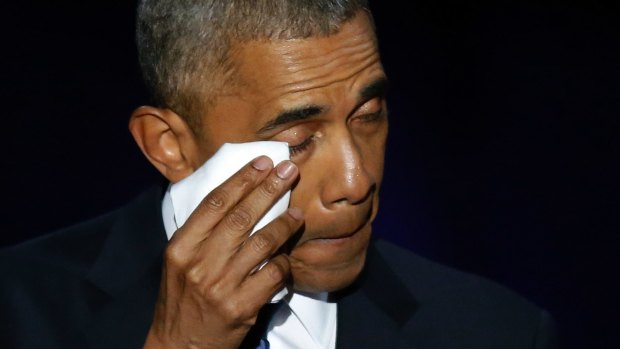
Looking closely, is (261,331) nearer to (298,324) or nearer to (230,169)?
(298,324)

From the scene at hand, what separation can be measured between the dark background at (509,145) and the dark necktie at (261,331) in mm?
1239

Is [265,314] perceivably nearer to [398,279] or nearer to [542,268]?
[398,279]

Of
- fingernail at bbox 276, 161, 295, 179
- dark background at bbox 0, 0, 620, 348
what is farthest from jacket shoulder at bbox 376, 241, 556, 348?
dark background at bbox 0, 0, 620, 348

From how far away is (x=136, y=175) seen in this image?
146 inches

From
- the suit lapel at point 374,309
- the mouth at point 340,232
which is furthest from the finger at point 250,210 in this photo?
the suit lapel at point 374,309

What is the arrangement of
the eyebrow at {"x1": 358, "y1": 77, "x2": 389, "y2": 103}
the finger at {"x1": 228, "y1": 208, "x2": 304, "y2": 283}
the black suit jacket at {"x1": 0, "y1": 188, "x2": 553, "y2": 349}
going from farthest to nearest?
the black suit jacket at {"x1": 0, "y1": 188, "x2": 553, "y2": 349}
the eyebrow at {"x1": 358, "y1": 77, "x2": 389, "y2": 103}
the finger at {"x1": 228, "y1": 208, "x2": 304, "y2": 283}

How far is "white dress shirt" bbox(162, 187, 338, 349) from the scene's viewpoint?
2561 mm

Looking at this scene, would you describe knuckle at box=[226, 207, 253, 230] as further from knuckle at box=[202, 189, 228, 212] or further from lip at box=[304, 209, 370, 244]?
lip at box=[304, 209, 370, 244]

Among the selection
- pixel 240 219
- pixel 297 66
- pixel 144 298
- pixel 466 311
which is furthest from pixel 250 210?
pixel 466 311

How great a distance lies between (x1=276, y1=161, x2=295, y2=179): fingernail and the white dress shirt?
1.18 ft

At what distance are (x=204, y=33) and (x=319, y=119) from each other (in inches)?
10.7

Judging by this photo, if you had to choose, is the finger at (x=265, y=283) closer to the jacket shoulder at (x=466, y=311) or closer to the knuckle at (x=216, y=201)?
the knuckle at (x=216, y=201)

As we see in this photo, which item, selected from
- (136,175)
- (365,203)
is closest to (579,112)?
(136,175)

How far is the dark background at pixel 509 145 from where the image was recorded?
398cm
